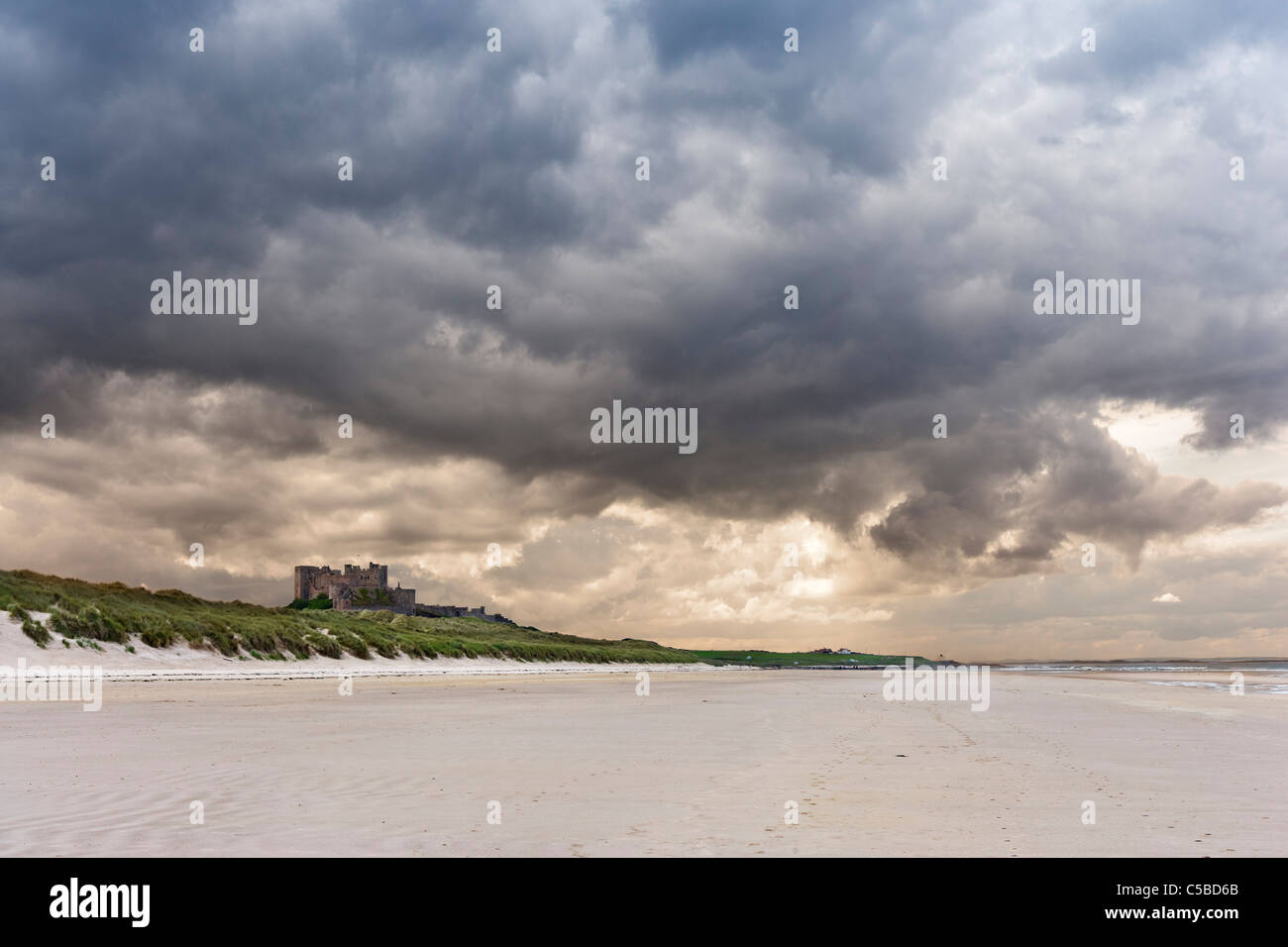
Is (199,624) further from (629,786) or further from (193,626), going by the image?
(629,786)

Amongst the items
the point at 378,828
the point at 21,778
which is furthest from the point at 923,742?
the point at 21,778

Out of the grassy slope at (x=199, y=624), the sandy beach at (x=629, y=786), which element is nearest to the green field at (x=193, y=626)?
the grassy slope at (x=199, y=624)

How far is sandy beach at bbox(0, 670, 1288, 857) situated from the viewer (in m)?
7.58

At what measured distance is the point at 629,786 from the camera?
1080 cm

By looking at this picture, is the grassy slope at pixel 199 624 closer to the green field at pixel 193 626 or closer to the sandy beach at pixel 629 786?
the green field at pixel 193 626

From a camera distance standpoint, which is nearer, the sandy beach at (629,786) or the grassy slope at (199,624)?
the sandy beach at (629,786)

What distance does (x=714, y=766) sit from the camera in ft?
41.6

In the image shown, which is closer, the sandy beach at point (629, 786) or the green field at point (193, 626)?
the sandy beach at point (629, 786)

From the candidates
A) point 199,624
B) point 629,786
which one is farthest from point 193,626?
point 629,786

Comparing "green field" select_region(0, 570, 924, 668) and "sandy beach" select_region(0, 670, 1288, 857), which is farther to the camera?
"green field" select_region(0, 570, 924, 668)

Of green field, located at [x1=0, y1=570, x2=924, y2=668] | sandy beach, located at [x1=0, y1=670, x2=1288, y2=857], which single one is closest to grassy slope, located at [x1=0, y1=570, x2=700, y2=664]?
green field, located at [x1=0, y1=570, x2=924, y2=668]

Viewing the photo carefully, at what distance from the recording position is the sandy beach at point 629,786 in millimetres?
7582

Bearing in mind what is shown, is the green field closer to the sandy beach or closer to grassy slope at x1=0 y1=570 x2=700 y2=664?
grassy slope at x1=0 y1=570 x2=700 y2=664
